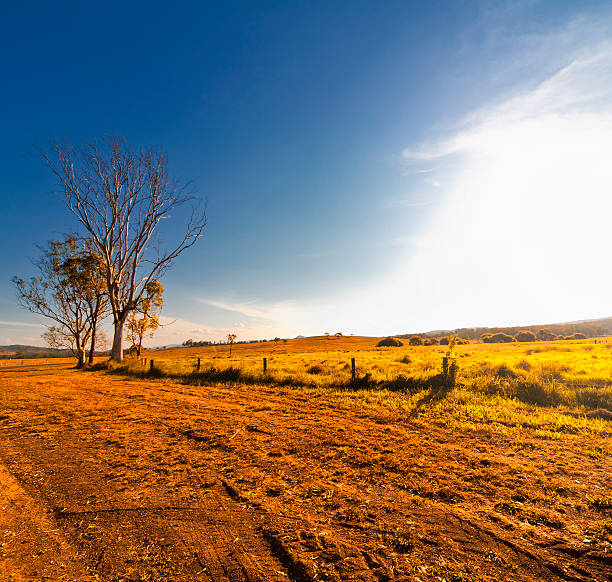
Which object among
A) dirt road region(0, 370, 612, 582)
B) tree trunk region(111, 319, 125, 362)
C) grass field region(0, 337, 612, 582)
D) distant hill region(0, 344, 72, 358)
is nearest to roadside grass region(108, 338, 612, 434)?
grass field region(0, 337, 612, 582)

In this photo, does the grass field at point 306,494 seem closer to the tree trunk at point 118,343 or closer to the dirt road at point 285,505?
the dirt road at point 285,505

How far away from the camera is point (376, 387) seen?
13.4 meters

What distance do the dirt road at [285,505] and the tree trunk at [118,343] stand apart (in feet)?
67.9

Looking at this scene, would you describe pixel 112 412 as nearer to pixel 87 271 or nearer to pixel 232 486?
pixel 232 486

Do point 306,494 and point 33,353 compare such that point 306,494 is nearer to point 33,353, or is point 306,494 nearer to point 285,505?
point 285,505

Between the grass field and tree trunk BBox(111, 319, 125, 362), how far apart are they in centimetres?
1831

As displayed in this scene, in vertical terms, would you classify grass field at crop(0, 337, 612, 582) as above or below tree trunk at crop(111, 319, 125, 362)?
below

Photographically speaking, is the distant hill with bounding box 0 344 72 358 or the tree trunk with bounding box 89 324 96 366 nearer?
the tree trunk with bounding box 89 324 96 366

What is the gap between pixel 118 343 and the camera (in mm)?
26094

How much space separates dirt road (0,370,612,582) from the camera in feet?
9.48

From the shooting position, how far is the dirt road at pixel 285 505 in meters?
2.89

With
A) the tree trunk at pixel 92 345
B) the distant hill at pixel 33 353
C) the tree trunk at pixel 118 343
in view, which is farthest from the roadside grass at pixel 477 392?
the distant hill at pixel 33 353

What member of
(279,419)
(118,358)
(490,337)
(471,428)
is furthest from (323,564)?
(490,337)

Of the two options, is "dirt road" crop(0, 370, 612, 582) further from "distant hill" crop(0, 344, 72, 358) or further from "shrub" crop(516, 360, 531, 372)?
"distant hill" crop(0, 344, 72, 358)
